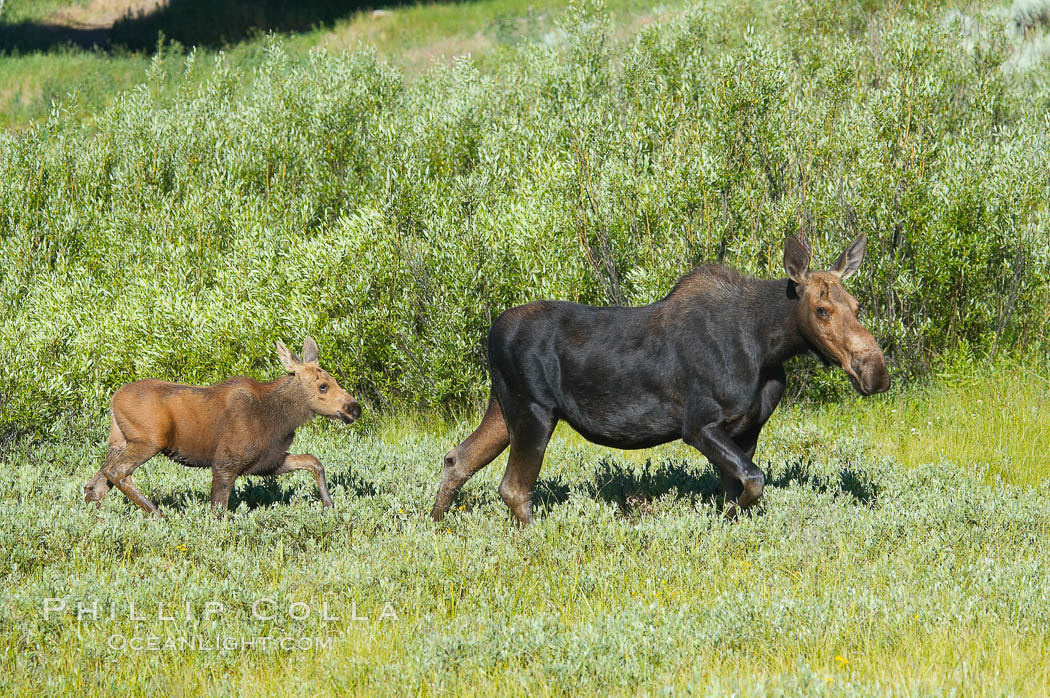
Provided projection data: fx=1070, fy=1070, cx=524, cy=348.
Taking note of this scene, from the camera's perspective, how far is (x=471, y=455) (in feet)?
25.9

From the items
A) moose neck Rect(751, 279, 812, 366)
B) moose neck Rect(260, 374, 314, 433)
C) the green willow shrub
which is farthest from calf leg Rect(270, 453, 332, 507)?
the green willow shrub

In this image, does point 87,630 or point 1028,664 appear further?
point 87,630

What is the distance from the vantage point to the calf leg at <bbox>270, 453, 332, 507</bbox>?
8234 mm

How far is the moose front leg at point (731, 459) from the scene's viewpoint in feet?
22.9

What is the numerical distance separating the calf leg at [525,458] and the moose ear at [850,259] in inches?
87.9

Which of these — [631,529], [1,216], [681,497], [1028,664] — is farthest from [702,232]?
[1,216]

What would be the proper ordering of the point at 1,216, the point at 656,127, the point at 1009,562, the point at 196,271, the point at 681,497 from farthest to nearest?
the point at 1,216 < the point at 196,271 < the point at 656,127 < the point at 681,497 < the point at 1009,562

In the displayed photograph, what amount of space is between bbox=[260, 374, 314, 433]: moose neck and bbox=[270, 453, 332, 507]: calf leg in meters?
0.24

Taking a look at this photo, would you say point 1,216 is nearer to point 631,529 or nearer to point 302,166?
point 302,166

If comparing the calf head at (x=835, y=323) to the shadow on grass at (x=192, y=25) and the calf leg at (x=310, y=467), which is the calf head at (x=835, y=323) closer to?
the calf leg at (x=310, y=467)

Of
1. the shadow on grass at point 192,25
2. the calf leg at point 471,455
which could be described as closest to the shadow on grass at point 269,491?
the calf leg at point 471,455

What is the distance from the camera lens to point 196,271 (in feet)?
50.9

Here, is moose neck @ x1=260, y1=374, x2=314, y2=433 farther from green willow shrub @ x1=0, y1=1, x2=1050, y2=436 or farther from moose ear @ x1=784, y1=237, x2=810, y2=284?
green willow shrub @ x1=0, y1=1, x2=1050, y2=436

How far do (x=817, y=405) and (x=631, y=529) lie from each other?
6.33 m
